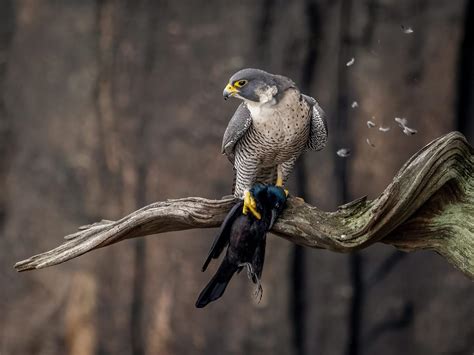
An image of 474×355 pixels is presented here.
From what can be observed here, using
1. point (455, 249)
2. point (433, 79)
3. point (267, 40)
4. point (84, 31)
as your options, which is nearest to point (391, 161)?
point (433, 79)

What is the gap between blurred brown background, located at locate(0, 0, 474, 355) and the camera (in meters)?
3.79

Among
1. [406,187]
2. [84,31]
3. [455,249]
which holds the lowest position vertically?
[455,249]

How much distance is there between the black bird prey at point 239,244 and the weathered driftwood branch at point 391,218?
0.21ft

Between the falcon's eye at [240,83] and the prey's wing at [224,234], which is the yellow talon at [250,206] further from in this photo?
the falcon's eye at [240,83]

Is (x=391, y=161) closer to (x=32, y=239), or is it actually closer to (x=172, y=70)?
(x=172, y=70)

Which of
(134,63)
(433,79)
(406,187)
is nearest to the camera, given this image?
(406,187)

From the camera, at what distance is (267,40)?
386 centimetres

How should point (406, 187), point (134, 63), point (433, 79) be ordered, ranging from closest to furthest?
point (406, 187) < point (433, 79) < point (134, 63)

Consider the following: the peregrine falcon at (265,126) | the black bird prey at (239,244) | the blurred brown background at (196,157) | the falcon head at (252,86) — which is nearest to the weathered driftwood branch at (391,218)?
the black bird prey at (239,244)

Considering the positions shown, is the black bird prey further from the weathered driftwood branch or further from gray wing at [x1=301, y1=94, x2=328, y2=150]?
gray wing at [x1=301, y1=94, x2=328, y2=150]

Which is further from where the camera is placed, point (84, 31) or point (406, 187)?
point (84, 31)

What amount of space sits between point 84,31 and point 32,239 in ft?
4.06

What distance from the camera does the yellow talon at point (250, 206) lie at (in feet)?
7.60

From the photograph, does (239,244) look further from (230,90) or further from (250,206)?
(230,90)
